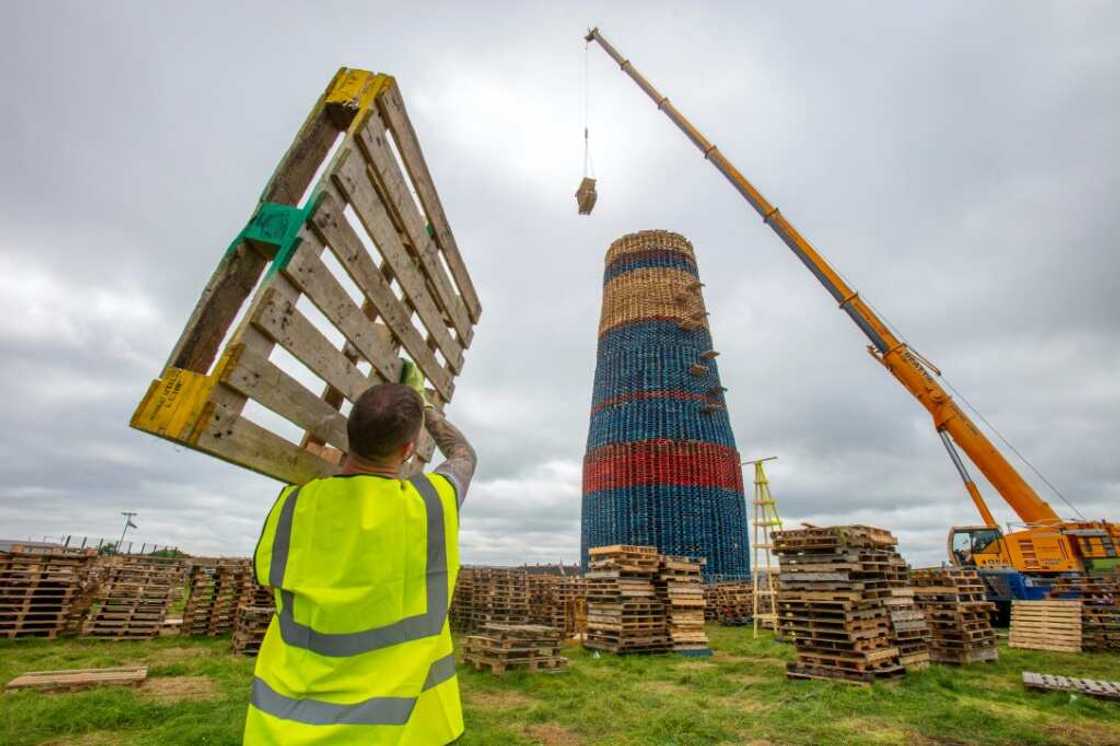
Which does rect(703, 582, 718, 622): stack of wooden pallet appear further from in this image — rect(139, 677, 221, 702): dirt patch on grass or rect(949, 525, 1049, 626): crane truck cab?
rect(139, 677, 221, 702): dirt patch on grass

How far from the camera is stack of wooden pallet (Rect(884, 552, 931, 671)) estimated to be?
10.9 m

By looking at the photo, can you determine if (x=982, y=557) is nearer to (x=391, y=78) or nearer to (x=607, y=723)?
(x=607, y=723)

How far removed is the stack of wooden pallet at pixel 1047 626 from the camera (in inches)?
550

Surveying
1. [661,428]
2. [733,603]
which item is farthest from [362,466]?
[661,428]

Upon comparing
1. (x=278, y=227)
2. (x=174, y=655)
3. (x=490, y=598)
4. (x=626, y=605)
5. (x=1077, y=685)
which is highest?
(x=278, y=227)

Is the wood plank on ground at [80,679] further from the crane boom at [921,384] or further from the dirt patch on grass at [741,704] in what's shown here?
the crane boom at [921,384]

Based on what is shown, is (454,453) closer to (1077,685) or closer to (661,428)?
(1077,685)

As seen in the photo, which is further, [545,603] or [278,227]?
[545,603]

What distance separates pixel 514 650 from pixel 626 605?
13.5ft

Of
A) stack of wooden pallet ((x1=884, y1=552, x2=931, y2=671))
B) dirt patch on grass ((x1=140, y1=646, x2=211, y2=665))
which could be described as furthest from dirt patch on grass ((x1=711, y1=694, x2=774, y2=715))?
dirt patch on grass ((x1=140, y1=646, x2=211, y2=665))

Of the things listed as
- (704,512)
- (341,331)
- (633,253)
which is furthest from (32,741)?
(633,253)

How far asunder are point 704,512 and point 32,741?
23936 millimetres

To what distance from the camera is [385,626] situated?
72.9 inches

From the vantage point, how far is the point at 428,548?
2.00 meters
